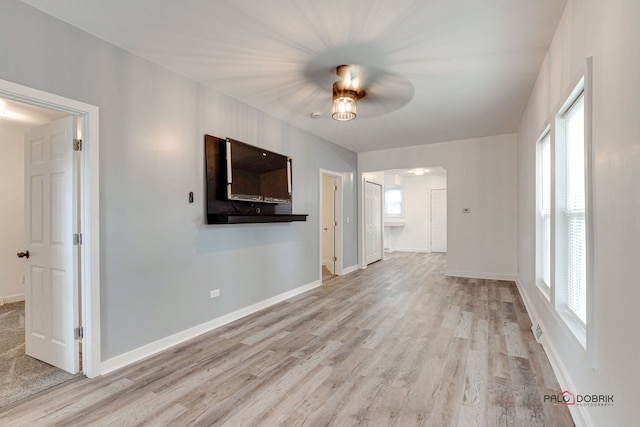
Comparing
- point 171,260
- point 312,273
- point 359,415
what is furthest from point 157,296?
point 312,273

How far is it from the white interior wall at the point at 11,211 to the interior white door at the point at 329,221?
499cm

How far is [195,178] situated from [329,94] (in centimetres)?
179

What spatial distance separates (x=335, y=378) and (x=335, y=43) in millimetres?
2695

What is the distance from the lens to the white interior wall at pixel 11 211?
4316mm

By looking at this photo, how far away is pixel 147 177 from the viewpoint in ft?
9.10

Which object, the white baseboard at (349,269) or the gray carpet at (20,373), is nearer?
the gray carpet at (20,373)

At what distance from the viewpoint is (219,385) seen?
2.26 metres

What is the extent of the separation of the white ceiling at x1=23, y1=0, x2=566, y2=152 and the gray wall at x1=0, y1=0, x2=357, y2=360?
0.19 metres

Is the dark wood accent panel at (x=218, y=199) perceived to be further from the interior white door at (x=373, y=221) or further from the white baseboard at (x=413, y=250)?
the white baseboard at (x=413, y=250)

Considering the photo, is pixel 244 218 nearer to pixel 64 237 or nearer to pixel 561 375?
pixel 64 237

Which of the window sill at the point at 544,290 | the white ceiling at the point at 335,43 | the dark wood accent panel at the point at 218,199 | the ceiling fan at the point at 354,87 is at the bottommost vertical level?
the window sill at the point at 544,290

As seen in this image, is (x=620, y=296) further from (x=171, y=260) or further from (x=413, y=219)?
(x=413, y=219)

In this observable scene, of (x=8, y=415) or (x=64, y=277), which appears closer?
(x=8, y=415)

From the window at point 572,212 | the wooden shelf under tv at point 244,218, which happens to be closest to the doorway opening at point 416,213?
the wooden shelf under tv at point 244,218
